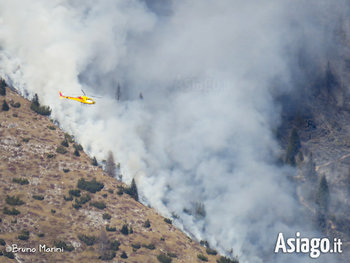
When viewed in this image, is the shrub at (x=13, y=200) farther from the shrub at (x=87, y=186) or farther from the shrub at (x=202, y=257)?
the shrub at (x=202, y=257)

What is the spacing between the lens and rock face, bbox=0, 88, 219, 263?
168 m

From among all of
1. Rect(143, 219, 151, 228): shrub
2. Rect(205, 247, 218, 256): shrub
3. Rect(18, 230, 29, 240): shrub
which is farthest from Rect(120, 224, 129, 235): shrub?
Rect(18, 230, 29, 240): shrub

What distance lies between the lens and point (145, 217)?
197125 millimetres

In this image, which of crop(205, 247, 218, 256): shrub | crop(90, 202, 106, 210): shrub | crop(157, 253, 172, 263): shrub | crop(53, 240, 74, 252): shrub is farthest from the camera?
crop(90, 202, 106, 210): shrub

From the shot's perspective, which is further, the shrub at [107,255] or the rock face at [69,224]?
the shrub at [107,255]

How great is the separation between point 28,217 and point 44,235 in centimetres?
765

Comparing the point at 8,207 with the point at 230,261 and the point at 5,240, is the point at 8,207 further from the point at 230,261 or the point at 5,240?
the point at 230,261

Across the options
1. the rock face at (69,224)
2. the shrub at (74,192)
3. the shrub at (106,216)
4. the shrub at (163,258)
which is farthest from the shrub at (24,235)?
the shrub at (163,258)

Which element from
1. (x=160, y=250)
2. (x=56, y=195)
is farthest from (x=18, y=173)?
(x=160, y=250)

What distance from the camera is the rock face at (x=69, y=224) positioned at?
16825 cm

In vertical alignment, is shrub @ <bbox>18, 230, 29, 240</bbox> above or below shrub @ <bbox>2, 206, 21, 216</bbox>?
below

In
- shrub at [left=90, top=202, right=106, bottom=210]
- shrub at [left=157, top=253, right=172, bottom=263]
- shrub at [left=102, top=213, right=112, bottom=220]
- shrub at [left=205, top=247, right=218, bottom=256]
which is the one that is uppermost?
shrub at [left=90, top=202, right=106, bottom=210]

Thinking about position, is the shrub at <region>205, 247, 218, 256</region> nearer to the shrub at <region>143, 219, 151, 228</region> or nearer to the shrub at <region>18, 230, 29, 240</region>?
the shrub at <region>143, 219, 151, 228</region>

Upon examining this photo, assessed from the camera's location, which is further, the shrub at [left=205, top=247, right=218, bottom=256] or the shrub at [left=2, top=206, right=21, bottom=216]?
the shrub at [left=205, top=247, right=218, bottom=256]
